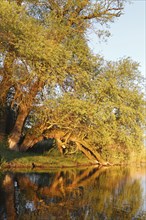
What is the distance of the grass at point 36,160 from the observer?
2846 cm

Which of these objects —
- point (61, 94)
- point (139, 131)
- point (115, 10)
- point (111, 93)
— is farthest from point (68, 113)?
point (115, 10)

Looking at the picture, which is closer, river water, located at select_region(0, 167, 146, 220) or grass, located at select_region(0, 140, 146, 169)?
river water, located at select_region(0, 167, 146, 220)

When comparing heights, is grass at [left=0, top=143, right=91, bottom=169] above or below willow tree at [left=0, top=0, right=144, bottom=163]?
below

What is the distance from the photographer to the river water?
13.5 m

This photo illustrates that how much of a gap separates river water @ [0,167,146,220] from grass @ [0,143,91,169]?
3.67m

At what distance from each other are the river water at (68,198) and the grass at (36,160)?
3668mm

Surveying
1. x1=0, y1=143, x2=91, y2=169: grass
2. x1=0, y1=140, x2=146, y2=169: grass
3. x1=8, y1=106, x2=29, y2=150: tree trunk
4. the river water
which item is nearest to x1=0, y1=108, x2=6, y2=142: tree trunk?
x1=8, y1=106, x2=29, y2=150: tree trunk

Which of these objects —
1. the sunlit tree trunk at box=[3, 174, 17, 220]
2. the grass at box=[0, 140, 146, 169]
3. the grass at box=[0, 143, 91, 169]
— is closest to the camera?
the sunlit tree trunk at box=[3, 174, 17, 220]

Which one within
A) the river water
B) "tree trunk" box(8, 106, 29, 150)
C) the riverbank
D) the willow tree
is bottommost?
the river water

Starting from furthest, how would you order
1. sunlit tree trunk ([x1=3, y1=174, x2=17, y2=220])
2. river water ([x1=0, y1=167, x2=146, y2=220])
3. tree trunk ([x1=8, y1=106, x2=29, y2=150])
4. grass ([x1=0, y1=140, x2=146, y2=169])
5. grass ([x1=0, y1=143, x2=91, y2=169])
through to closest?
tree trunk ([x1=8, y1=106, x2=29, y2=150])
grass ([x1=0, y1=140, x2=146, y2=169])
grass ([x1=0, y1=143, x2=91, y2=169])
river water ([x1=0, y1=167, x2=146, y2=220])
sunlit tree trunk ([x1=3, y1=174, x2=17, y2=220])

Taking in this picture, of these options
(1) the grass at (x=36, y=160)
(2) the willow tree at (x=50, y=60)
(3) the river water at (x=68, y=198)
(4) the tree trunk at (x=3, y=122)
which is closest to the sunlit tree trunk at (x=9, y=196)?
(3) the river water at (x=68, y=198)

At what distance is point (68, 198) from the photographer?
1725cm

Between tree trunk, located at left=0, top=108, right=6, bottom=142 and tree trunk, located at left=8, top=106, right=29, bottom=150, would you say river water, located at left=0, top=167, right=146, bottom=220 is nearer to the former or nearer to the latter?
tree trunk, located at left=8, top=106, right=29, bottom=150

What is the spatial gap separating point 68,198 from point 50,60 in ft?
33.1
